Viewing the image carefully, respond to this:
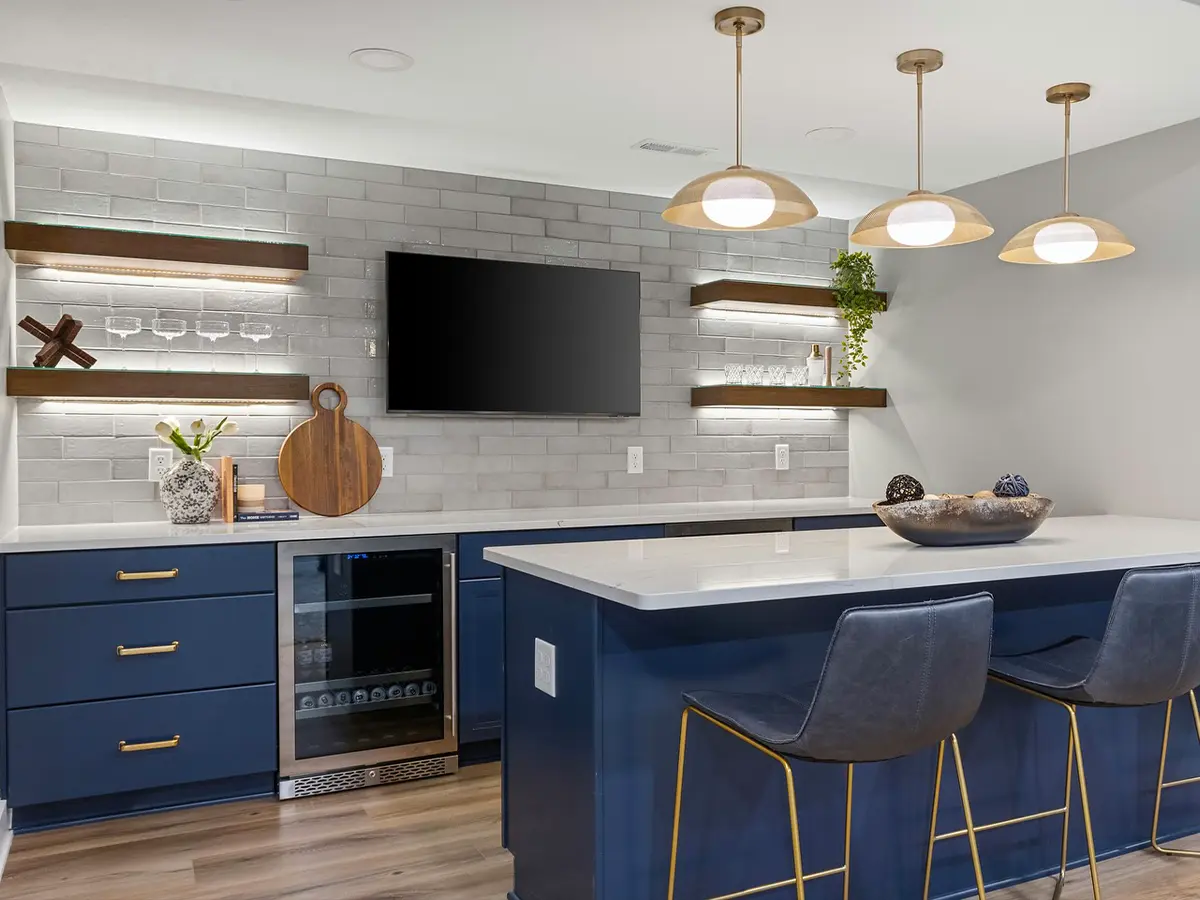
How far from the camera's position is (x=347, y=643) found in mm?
3582

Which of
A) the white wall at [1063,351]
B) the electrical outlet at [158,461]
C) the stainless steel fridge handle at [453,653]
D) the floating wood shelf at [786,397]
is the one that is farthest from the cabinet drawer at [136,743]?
the white wall at [1063,351]

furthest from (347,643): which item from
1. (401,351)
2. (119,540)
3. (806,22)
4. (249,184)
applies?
(806,22)

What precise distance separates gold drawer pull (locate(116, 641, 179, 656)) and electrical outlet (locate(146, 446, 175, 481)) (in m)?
0.79

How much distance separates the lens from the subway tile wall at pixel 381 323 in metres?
3.72

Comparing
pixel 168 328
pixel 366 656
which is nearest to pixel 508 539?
pixel 366 656

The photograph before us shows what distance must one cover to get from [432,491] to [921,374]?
2.39 metres

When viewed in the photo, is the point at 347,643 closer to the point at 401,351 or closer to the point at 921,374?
the point at 401,351

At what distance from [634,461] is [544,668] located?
2.34 meters

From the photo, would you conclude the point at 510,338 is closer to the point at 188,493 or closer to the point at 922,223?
the point at 188,493

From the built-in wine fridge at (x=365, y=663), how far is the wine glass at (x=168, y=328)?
1.01m

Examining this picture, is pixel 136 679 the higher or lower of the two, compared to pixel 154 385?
lower

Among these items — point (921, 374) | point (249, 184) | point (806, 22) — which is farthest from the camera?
point (921, 374)

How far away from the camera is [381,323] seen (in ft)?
13.8

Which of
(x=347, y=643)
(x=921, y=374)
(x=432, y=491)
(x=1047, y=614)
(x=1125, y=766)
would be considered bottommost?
(x=1125, y=766)
